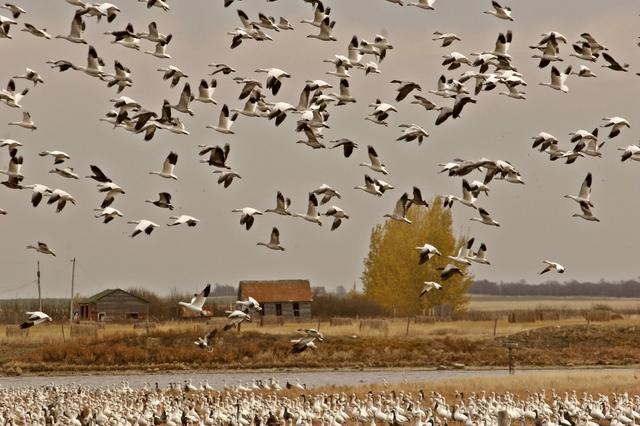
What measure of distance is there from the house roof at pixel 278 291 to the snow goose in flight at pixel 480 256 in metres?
57.5

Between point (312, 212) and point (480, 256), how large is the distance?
374cm

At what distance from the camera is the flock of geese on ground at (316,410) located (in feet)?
90.6

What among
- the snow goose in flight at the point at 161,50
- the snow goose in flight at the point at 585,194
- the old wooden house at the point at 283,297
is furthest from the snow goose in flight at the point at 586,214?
the old wooden house at the point at 283,297

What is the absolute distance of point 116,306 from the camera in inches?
3482

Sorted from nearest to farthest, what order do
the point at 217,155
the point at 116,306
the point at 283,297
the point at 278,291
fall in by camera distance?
1. the point at 217,155
2. the point at 283,297
3. the point at 278,291
4. the point at 116,306

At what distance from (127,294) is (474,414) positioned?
6367 cm

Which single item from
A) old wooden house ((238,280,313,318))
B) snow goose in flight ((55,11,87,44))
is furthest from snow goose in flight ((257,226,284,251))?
old wooden house ((238,280,313,318))

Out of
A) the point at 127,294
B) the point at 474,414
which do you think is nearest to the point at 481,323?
the point at 127,294

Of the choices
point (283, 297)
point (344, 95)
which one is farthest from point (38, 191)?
point (283, 297)

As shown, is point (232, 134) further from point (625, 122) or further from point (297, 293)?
point (297, 293)

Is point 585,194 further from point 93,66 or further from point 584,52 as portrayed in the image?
point 93,66

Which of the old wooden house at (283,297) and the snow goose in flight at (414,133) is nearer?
the snow goose in flight at (414,133)

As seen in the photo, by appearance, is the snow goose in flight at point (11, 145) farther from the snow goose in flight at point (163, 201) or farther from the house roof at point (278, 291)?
the house roof at point (278, 291)

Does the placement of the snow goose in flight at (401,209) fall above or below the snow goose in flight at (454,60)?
below
